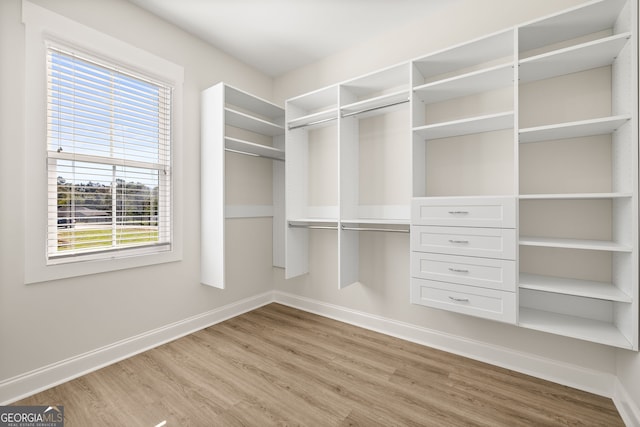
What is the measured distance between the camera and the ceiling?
238cm

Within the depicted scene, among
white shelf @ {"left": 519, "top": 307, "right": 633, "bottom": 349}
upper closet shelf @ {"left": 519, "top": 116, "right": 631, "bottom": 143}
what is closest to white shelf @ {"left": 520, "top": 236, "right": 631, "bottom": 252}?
white shelf @ {"left": 519, "top": 307, "right": 633, "bottom": 349}

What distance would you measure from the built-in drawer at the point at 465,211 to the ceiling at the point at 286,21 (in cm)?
169

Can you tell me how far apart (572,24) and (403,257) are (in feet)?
6.55

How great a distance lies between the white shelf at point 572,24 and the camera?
65.1 inches

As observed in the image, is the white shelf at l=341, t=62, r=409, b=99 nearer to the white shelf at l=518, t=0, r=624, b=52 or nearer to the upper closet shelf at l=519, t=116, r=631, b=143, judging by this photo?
the white shelf at l=518, t=0, r=624, b=52

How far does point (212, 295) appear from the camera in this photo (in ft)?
9.76

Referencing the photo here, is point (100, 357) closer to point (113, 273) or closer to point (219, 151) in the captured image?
point (113, 273)

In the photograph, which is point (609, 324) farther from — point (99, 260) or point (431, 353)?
point (99, 260)

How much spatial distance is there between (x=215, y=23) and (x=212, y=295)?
8.66 feet

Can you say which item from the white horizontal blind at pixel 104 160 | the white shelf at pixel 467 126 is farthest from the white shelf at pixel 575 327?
the white horizontal blind at pixel 104 160

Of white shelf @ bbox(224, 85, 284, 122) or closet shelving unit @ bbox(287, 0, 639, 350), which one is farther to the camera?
white shelf @ bbox(224, 85, 284, 122)

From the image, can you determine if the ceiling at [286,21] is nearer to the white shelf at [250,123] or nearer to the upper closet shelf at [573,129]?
the white shelf at [250,123]

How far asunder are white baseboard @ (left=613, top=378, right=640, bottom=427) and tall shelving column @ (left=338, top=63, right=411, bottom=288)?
170 cm

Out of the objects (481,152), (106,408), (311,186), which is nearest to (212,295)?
(106,408)
